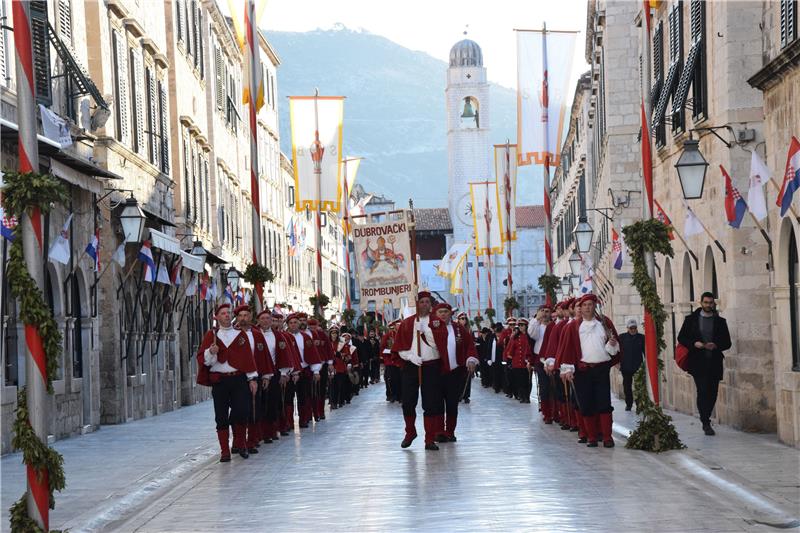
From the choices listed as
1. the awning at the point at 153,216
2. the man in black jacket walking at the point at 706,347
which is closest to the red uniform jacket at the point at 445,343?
the man in black jacket walking at the point at 706,347

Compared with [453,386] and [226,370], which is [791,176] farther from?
[226,370]

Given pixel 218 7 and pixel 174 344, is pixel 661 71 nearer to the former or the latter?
pixel 174 344

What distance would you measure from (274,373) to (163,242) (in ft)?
26.4

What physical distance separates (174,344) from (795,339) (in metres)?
19.7

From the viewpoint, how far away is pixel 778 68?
1742 cm

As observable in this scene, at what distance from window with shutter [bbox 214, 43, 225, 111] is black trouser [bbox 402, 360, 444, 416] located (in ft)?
93.8

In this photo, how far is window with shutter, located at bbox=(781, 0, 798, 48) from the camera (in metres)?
17.1

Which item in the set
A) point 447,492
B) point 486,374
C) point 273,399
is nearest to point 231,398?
point 273,399

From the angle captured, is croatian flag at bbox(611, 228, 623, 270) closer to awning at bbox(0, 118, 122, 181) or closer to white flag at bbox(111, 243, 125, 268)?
white flag at bbox(111, 243, 125, 268)

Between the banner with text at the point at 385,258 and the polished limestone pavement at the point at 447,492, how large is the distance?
36.2 ft

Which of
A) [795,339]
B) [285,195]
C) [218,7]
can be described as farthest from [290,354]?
[285,195]

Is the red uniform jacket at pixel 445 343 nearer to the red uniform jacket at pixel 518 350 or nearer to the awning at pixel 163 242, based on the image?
the awning at pixel 163 242

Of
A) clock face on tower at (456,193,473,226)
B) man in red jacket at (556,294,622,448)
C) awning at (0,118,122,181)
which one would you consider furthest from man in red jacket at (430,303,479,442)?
clock face on tower at (456,193,473,226)

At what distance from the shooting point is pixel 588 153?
49.5 metres
